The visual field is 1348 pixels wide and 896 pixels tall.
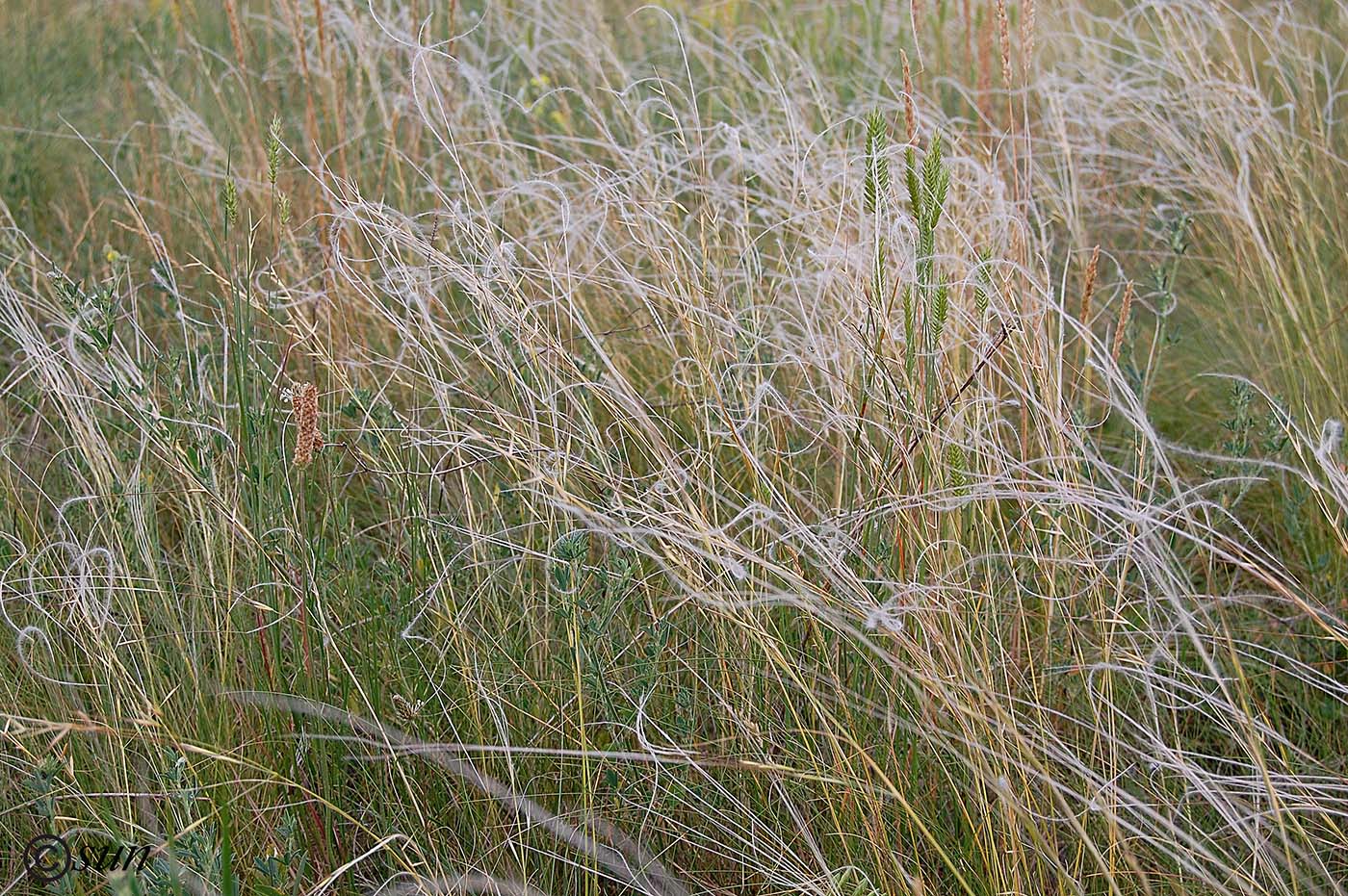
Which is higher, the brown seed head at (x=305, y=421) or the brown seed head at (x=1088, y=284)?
the brown seed head at (x=305, y=421)

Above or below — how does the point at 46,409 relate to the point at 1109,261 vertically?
above

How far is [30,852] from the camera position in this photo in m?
1.42

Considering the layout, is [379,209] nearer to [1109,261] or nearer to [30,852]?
[30,852]

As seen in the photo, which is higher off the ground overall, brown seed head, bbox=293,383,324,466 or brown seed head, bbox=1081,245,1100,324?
brown seed head, bbox=293,383,324,466

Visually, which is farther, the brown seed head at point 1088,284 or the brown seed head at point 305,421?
the brown seed head at point 1088,284

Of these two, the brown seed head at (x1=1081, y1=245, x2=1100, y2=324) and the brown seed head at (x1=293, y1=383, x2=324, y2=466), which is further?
the brown seed head at (x1=1081, y1=245, x2=1100, y2=324)

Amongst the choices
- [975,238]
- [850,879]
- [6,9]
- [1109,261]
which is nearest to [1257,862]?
[850,879]

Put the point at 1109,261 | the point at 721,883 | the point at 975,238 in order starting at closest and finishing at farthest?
the point at 721,883 → the point at 975,238 → the point at 1109,261

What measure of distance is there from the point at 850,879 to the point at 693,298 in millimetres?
897

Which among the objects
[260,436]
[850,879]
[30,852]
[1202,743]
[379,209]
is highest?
[379,209]

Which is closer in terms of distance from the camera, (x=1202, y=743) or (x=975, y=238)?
(x=1202, y=743)

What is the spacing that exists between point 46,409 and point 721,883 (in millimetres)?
1539

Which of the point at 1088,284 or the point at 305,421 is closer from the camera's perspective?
the point at 305,421

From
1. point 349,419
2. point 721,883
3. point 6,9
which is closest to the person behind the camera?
point 721,883
